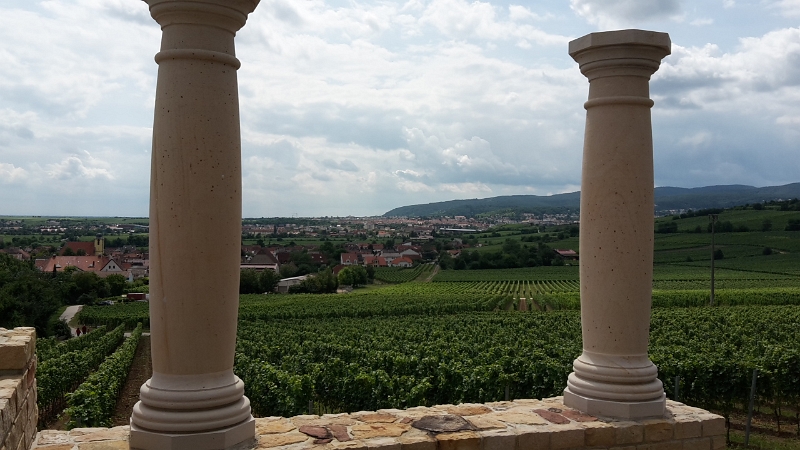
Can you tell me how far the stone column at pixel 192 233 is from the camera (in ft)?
11.6

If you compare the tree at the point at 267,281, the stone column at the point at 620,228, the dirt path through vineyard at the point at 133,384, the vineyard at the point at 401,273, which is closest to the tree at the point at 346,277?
the vineyard at the point at 401,273

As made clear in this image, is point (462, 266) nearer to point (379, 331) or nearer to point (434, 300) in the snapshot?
point (434, 300)

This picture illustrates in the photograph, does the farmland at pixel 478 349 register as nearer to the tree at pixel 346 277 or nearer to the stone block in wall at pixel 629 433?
the stone block in wall at pixel 629 433

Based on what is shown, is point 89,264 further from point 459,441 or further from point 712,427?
point 712,427

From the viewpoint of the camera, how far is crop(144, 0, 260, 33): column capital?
3598mm

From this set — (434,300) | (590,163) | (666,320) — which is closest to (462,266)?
(434,300)

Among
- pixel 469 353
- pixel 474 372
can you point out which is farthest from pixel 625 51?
pixel 469 353

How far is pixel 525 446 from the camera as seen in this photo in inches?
163

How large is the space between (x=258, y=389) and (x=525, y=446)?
14261 mm

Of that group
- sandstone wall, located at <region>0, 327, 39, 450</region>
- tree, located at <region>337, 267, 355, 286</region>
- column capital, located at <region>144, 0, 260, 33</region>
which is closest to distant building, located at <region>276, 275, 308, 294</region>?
tree, located at <region>337, 267, 355, 286</region>

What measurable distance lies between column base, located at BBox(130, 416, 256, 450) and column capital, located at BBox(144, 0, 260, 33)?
8.20 feet

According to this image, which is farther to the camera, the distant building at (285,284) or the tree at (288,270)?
the tree at (288,270)

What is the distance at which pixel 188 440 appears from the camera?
353 centimetres

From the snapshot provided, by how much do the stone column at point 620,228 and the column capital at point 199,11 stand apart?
2880 mm
